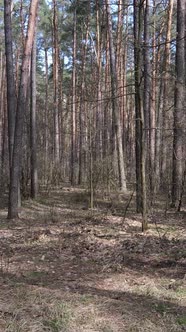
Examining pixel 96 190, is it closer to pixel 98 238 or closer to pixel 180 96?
A: pixel 180 96

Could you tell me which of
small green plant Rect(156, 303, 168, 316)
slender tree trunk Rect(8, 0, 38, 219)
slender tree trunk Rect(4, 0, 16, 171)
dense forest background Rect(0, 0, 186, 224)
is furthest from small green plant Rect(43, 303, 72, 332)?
slender tree trunk Rect(4, 0, 16, 171)

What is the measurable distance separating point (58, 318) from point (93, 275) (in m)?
1.55

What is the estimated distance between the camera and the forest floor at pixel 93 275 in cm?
396

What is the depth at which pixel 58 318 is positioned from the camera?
389cm

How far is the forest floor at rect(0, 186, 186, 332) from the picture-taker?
3965mm

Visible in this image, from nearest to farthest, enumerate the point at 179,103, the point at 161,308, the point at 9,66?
the point at 161,308 < the point at 9,66 < the point at 179,103

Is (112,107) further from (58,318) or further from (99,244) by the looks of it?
(58,318)

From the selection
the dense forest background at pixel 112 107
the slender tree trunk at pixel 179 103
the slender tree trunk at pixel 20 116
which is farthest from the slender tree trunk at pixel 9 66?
the slender tree trunk at pixel 179 103

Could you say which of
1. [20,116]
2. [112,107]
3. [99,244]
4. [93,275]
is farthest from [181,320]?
[112,107]

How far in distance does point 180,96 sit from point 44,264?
6.40 meters

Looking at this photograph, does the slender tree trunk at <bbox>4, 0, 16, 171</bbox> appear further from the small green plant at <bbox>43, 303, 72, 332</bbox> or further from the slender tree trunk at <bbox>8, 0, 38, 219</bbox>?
the small green plant at <bbox>43, 303, 72, 332</bbox>

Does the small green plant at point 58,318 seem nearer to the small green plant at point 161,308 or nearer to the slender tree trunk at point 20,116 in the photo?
the small green plant at point 161,308

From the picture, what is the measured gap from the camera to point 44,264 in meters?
5.94

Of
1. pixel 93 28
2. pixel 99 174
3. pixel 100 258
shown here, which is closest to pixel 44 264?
pixel 100 258
